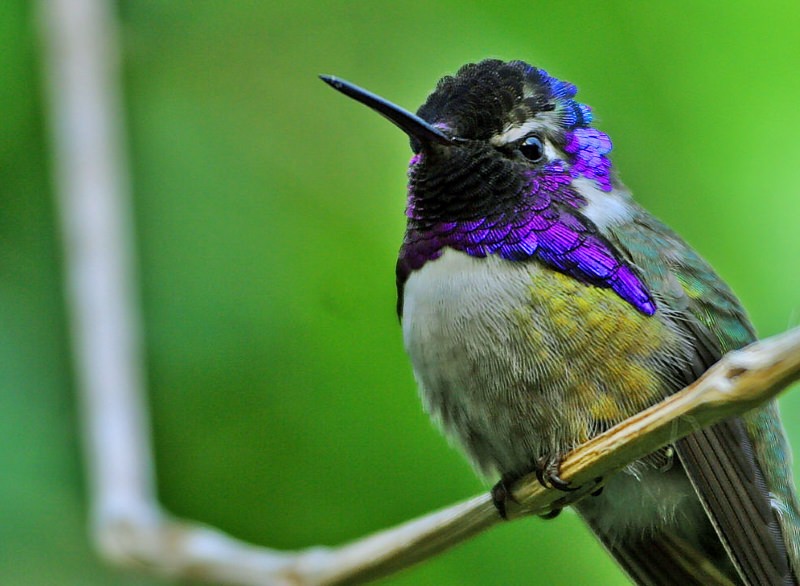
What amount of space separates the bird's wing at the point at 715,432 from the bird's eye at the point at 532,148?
0.21 metres

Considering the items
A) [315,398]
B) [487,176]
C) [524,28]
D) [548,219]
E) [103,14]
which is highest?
[103,14]

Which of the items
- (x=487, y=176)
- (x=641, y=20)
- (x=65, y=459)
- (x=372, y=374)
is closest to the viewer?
(x=641, y=20)

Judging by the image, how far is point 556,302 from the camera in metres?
1.97

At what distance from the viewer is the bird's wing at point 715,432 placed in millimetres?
1950

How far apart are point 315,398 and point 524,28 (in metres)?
1.15

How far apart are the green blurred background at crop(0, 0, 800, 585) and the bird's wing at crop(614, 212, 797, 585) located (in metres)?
0.20

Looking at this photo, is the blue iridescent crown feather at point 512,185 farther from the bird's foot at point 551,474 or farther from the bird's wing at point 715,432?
the bird's foot at point 551,474

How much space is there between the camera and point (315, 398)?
2.64m

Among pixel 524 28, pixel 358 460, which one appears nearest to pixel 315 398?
pixel 358 460

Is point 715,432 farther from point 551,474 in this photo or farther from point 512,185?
point 512,185

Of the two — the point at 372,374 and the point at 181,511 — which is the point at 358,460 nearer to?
the point at 372,374

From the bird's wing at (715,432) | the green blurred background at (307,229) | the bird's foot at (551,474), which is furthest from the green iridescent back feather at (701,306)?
the bird's foot at (551,474)

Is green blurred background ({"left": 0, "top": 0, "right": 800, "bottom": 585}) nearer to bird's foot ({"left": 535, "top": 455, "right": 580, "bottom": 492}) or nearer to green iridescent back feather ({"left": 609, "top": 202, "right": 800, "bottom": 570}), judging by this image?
green iridescent back feather ({"left": 609, "top": 202, "right": 800, "bottom": 570})

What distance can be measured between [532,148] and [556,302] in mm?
303
